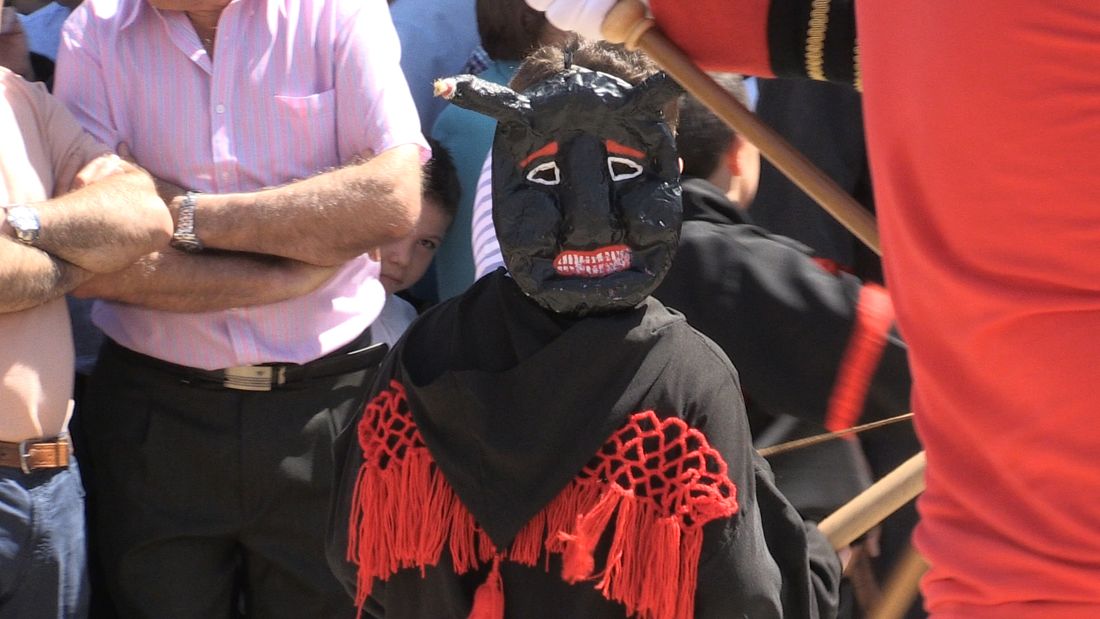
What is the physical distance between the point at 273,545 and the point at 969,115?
2341 mm

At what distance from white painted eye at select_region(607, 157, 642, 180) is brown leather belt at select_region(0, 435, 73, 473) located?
4.76 ft

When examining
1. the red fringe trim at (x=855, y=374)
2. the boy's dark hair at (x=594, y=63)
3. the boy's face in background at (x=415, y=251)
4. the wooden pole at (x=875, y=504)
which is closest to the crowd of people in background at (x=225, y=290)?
the boy's face in background at (x=415, y=251)

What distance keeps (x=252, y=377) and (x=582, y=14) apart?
63.5 inches

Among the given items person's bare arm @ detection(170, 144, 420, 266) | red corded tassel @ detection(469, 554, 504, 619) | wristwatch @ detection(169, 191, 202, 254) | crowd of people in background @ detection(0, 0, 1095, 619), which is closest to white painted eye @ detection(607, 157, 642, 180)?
red corded tassel @ detection(469, 554, 504, 619)

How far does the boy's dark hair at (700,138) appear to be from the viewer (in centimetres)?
286

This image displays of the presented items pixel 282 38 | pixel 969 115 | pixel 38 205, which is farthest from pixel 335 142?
pixel 969 115

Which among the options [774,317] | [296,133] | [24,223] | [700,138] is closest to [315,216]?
[296,133]

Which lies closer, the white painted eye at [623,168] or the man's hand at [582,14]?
the man's hand at [582,14]

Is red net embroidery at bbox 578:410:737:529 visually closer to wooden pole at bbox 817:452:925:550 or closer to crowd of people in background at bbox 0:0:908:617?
wooden pole at bbox 817:452:925:550

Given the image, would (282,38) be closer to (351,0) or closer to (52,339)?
(351,0)

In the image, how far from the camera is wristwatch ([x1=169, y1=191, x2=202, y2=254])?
3.14 metres

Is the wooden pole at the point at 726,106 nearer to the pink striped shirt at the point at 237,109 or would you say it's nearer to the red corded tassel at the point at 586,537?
the red corded tassel at the point at 586,537

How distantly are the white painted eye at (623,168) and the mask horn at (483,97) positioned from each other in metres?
0.14

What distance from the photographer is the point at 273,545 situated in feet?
10.9
